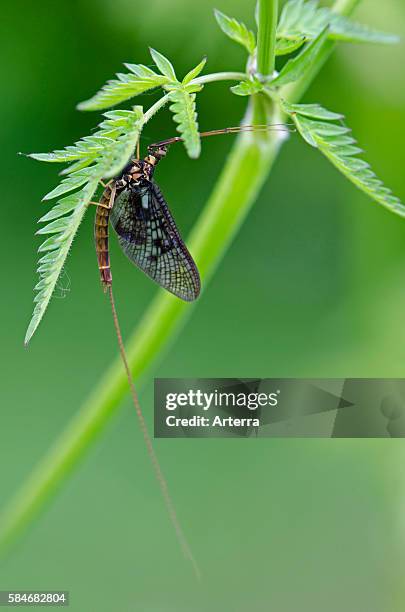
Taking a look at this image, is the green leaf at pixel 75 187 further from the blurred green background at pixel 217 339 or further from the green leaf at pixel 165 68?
the blurred green background at pixel 217 339

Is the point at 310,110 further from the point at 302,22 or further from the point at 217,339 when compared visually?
the point at 217,339

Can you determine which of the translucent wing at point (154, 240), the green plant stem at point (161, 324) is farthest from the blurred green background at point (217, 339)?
the translucent wing at point (154, 240)

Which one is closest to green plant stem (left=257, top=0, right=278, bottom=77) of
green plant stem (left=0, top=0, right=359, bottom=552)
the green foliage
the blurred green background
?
the green foliage

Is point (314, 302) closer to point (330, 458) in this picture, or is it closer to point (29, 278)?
point (330, 458)

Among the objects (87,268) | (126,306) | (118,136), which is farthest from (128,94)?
(126,306)

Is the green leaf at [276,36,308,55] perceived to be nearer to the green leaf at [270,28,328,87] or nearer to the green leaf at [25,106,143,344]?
the green leaf at [270,28,328,87]
